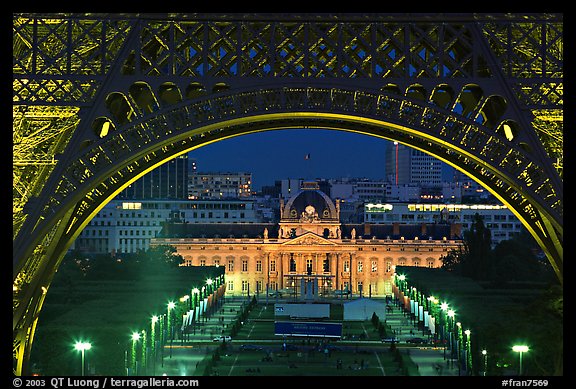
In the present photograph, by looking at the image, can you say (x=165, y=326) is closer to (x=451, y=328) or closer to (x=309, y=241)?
(x=451, y=328)

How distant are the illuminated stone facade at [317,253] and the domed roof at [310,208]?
191 centimetres

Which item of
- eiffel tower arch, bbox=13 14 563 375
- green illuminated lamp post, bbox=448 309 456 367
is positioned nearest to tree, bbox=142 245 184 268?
green illuminated lamp post, bbox=448 309 456 367

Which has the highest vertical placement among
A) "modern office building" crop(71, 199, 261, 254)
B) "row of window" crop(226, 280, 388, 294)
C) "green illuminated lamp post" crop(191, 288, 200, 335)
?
"modern office building" crop(71, 199, 261, 254)

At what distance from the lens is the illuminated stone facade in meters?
166

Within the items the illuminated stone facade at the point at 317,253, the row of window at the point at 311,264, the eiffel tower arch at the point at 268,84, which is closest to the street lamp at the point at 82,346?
the eiffel tower arch at the point at 268,84

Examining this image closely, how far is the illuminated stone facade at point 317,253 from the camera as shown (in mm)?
166000

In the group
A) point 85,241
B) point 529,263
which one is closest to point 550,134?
point 529,263

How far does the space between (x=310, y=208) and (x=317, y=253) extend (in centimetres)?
700

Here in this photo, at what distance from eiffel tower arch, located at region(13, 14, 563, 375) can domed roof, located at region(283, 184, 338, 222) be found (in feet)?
437

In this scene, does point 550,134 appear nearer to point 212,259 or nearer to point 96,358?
point 96,358

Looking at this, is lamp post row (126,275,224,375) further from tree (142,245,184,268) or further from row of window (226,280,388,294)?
row of window (226,280,388,294)

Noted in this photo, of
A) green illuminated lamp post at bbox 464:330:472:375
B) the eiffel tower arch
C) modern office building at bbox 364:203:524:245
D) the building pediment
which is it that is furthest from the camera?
modern office building at bbox 364:203:524:245

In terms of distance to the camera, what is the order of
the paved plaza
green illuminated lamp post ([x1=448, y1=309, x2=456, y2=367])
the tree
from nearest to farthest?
the paved plaza < green illuminated lamp post ([x1=448, y1=309, x2=456, y2=367]) < the tree

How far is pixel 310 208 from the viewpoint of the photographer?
173m
